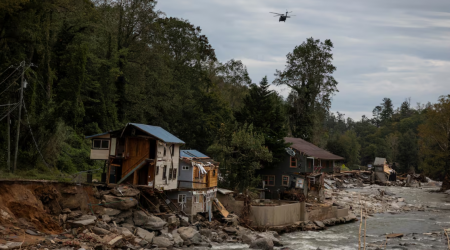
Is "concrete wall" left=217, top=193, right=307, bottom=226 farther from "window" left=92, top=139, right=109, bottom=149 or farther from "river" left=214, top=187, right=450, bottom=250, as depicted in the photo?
"window" left=92, top=139, right=109, bottom=149

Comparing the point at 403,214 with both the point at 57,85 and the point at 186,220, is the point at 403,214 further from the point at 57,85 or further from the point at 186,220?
the point at 57,85

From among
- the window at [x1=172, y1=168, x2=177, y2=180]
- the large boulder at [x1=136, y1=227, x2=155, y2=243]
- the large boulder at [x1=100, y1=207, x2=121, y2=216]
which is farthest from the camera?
the window at [x1=172, y1=168, x2=177, y2=180]

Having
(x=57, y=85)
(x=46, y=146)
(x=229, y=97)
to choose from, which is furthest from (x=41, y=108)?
(x=229, y=97)

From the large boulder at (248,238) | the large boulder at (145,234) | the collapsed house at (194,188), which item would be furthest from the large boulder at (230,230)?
the large boulder at (145,234)

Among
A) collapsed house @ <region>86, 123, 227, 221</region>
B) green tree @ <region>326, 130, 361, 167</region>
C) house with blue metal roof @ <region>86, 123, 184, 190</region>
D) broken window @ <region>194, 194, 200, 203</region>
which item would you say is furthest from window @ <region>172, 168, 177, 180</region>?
green tree @ <region>326, 130, 361, 167</region>

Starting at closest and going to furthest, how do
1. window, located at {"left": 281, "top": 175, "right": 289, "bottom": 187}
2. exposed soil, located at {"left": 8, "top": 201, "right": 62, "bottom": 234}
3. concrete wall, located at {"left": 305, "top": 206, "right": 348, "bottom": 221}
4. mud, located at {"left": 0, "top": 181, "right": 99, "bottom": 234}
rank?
1. mud, located at {"left": 0, "top": 181, "right": 99, "bottom": 234}
2. exposed soil, located at {"left": 8, "top": 201, "right": 62, "bottom": 234}
3. concrete wall, located at {"left": 305, "top": 206, "right": 348, "bottom": 221}
4. window, located at {"left": 281, "top": 175, "right": 289, "bottom": 187}

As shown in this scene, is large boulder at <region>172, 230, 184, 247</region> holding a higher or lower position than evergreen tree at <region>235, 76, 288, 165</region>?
lower
